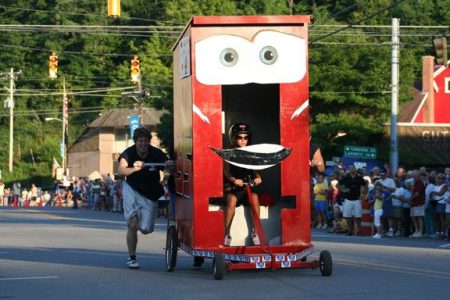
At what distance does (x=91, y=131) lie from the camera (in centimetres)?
9225

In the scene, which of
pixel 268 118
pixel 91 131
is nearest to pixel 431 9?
pixel 91 131

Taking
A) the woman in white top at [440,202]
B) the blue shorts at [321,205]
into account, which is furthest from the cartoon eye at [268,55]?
the blue shorts at [321,205]

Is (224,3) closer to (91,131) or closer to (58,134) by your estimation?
(91,131)

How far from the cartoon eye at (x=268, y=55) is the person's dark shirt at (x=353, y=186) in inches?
561

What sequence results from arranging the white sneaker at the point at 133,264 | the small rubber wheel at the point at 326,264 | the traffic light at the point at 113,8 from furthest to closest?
the traffic light at the point at 113,8, the white sneaker at the point at 133,264, the small rubber wheel at the point at 326,264

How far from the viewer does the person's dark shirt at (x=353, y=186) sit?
2777 centimetres

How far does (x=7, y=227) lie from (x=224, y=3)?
5500 centimetres

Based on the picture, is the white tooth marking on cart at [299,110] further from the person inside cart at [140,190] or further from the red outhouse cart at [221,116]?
the person inside cart at [140,190]

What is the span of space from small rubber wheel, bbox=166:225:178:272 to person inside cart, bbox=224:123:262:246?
89 cm

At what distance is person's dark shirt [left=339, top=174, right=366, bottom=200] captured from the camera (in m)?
27.8

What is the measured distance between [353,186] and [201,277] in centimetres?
1429

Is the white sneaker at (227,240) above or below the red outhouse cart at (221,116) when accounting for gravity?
below

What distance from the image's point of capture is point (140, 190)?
15.0 meters

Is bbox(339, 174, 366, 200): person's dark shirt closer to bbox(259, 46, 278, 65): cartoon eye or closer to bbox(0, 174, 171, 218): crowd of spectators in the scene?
bbox(0, 174, 171, 218): crowd of spectators
